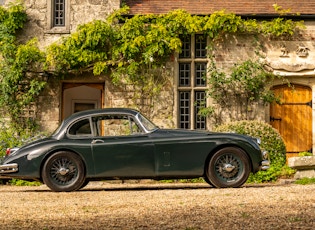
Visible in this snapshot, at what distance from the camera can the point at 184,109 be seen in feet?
58.3

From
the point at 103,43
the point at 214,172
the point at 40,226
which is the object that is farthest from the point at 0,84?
the point at 40,226

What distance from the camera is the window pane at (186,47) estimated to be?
58.8 feet

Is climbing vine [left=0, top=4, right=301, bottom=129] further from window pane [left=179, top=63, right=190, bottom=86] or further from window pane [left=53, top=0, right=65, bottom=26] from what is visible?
window pane [left=53, top=0, right=65, bottom=26]

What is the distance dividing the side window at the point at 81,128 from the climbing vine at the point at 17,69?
6.57 metres

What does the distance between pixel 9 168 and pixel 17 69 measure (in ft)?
23.4

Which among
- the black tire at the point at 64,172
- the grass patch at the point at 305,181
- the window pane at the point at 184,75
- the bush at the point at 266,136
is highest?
the window pane at the point at 184,75

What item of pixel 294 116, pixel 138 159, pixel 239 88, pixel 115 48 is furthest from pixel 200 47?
pixel 138 159

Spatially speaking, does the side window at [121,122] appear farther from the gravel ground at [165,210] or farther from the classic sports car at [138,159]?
the gravel ground at [165,210]

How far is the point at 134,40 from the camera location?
56.8 ft

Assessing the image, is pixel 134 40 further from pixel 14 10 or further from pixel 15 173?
pixel 15 173

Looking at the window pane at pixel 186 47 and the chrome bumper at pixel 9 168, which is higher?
the window pane at pixel 186 47

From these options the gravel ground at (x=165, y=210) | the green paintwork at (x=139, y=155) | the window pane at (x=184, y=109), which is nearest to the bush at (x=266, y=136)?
the window pane at (x=184, y=109)

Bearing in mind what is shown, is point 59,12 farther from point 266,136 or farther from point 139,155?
point 139,155

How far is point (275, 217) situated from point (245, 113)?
10872 millimetres
